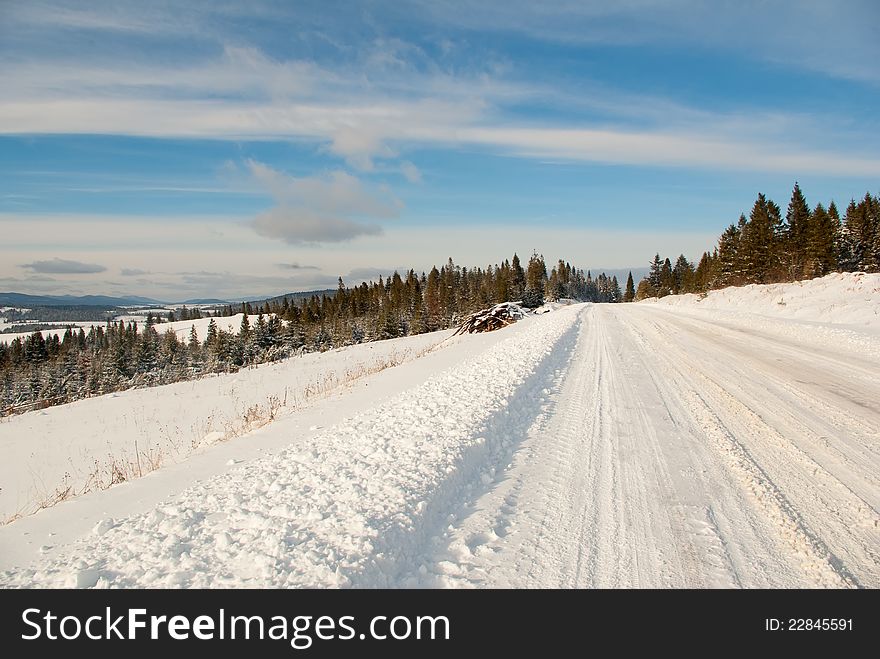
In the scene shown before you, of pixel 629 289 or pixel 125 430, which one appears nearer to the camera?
pixel 125 430

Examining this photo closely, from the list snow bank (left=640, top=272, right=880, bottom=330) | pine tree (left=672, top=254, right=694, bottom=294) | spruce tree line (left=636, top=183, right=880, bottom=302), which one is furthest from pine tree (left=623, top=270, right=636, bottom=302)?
snow bank (left=640, top=272, right=880, bottom=330)

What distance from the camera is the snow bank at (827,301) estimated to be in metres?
17.7

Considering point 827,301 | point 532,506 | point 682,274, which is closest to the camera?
point 532,506

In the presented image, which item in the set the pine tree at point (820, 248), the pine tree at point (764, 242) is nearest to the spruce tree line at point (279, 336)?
the pine tree at point (764, 242)

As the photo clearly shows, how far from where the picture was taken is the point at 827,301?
21141 millimetres

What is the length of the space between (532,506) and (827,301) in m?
25.5

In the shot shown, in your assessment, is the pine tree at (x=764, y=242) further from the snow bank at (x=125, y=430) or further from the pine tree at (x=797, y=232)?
the snow bank at (x=125, y=430)

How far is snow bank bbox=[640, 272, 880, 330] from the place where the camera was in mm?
17734

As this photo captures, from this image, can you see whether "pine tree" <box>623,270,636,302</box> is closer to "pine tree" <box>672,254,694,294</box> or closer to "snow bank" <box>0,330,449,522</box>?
"pine tree" <box>672,254,694,294</box>

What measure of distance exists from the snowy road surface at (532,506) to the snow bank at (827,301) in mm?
14559

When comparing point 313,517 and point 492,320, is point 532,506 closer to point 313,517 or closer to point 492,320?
point 313,517

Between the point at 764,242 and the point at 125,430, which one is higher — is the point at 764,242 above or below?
above

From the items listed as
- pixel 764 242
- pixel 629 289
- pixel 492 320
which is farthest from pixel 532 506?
pixel 629 289
